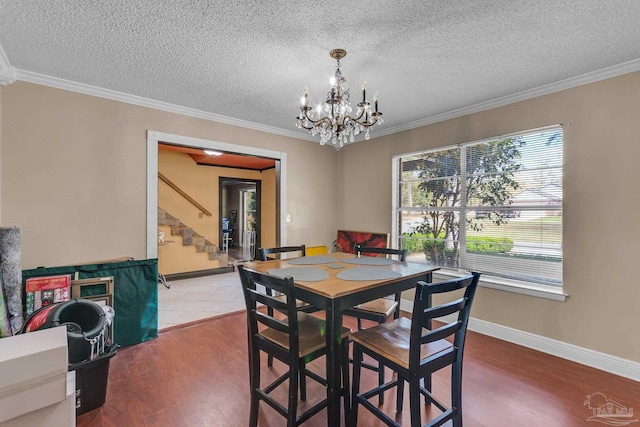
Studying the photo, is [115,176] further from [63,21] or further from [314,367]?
[314,367]

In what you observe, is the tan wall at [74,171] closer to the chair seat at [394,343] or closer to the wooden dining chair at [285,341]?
the wooden dining chair at [285,341]

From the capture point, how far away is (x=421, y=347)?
5.12 feet

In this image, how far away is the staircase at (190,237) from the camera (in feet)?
18.1

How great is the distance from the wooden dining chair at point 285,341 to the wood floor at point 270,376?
1.00 feet

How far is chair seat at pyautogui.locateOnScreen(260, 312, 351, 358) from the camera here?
1603 mm

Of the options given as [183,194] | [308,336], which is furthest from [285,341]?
[183,194]

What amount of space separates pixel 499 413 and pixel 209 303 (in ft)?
11.3

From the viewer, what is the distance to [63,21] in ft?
5.75

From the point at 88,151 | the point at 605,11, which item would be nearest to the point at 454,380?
the point at 605,11

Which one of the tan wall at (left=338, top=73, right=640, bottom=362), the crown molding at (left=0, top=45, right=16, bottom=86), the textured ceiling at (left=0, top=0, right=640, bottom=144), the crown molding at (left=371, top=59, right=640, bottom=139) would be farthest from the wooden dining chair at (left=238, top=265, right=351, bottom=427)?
the crown molding at (left=371, top=59, right=640, bottom=139)

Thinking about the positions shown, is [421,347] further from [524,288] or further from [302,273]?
[524,288]

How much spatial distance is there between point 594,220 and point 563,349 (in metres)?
1.19

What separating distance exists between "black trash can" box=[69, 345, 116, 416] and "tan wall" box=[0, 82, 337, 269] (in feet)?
4.11

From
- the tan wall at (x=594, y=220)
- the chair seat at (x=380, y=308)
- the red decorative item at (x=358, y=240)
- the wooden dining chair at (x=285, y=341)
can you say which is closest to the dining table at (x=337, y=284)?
the wooden dining chair at (x=285, y=341)
